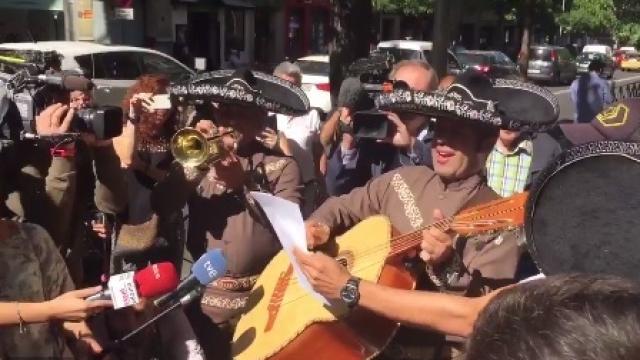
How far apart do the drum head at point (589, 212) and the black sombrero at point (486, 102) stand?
29.7 inches

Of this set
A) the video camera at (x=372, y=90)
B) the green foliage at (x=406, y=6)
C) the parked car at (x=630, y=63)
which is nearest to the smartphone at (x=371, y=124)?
the video camera at (x=372, y=90)

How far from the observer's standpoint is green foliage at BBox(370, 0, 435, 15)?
32500 mm

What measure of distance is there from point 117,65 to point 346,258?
37.4 feet

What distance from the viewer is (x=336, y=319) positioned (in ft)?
8.18

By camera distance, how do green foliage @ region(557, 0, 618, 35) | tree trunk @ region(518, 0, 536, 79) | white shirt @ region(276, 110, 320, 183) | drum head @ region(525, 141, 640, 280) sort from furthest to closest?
green foliage @ region(557, 0, 618, 35)
tree trunk @ region(518, 0, 536, 79)
white shirt @ region(276, 110, 320, 183)
drum head @ region(525, 141, 640, 280)

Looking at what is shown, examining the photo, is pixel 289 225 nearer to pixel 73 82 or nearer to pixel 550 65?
pixel 73 82

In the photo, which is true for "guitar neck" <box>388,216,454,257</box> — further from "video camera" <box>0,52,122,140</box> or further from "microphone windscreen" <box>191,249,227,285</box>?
"video camera" <box>0,52,122,140</box>

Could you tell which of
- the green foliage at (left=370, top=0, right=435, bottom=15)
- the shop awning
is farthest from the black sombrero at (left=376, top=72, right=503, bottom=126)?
the green foliage at (left=370, top=0, right=435, bottom=15)

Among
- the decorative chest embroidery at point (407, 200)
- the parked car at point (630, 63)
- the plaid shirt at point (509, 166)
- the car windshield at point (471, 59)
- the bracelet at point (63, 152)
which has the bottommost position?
the parked car at point (630, 63)

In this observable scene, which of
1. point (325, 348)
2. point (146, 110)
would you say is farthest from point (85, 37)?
point (325, 348)

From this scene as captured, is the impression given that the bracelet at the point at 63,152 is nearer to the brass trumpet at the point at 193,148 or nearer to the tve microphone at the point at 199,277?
the brass trumpet at the point at 193,148

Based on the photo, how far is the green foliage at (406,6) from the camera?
32.5 metres

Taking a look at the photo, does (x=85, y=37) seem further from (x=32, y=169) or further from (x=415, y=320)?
(x=415, y=320)

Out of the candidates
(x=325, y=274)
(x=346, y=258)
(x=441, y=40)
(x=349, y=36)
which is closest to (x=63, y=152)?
(x=346, y=258)
